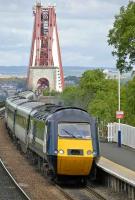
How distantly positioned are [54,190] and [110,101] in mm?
44596

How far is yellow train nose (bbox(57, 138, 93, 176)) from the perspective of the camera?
73.8ft

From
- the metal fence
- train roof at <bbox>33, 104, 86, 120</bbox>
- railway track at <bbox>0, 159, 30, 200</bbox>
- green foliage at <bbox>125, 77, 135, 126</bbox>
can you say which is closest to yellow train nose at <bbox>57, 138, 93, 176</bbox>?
train roof at <bbox>33, 104, 86, 120</bbox>

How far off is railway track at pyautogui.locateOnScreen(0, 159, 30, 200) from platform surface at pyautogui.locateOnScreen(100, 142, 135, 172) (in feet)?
15.4

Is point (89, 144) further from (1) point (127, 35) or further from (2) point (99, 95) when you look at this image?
(2) point (99, 95)

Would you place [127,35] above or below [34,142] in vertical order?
above

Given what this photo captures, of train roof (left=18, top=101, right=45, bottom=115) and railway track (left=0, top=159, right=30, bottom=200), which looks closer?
railway track (left=0, top=159, right=30, bottom=200)

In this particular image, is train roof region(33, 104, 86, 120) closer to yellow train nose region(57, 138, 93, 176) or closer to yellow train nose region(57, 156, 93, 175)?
yellow train nose region(57, 138, 93, 176)

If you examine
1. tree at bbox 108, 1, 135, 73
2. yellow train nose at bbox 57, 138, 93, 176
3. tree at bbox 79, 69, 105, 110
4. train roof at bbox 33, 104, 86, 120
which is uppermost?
tree at bbox 108, 1, 135, 73

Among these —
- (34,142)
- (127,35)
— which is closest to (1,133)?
(127,35)

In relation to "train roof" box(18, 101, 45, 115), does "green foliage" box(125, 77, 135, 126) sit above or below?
below

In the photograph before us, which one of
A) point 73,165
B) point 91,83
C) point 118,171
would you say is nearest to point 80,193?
point 73,165

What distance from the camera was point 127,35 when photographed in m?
34.8

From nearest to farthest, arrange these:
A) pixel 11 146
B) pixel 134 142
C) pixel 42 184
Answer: pixel 42 184, pixel 134 142, pixel 11 146

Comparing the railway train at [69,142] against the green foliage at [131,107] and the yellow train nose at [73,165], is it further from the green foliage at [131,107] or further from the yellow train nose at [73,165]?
the green foliage at [131,107]
